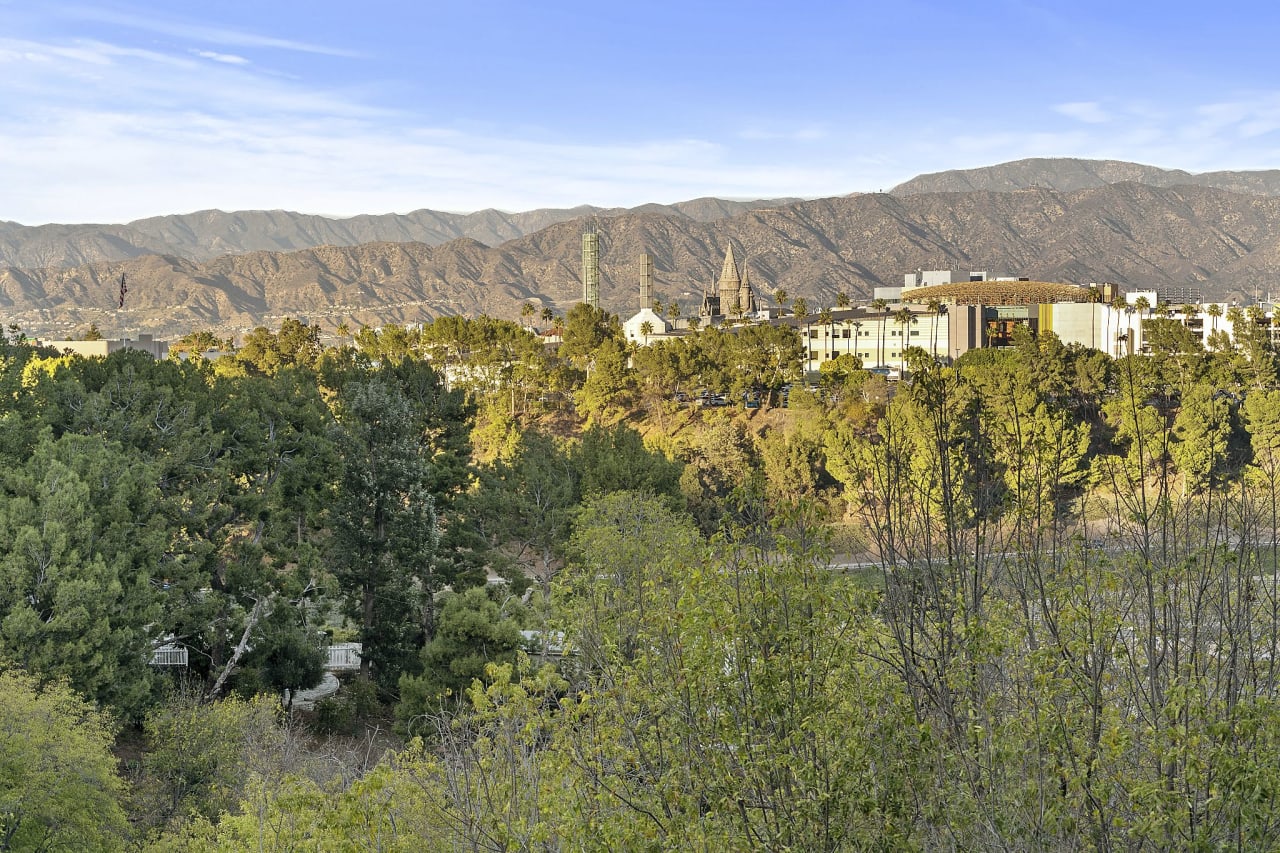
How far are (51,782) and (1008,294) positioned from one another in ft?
342

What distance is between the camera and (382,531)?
3419 centimetres

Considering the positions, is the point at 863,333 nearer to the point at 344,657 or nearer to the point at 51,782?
the point at 344,657

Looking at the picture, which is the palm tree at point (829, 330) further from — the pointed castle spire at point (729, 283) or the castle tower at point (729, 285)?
the pointed castle spire at point (729, 283)

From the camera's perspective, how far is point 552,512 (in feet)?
124

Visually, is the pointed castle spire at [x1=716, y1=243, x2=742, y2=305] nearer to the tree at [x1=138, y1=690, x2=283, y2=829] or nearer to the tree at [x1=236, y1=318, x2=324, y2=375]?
the tree at [x1=236, y1=318, x2=324, y2=375]

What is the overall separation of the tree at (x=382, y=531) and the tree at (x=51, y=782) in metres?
14.3

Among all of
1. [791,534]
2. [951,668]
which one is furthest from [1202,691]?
[791,534]

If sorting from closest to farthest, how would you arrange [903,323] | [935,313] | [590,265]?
[903,323] → [935,313] → [590,265]

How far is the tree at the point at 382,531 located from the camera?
3334 cm

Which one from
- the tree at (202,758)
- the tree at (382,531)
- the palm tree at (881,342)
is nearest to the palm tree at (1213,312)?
the palm tree at (881,342)

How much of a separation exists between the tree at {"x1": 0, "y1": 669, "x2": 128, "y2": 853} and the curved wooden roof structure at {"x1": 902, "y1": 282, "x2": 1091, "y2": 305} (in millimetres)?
97284

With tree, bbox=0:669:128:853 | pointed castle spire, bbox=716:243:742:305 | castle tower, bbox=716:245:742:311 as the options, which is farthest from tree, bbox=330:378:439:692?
pointed castle spire, bbox=716:243:742:305

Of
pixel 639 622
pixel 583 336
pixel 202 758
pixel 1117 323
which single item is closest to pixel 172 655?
pixel 202 758

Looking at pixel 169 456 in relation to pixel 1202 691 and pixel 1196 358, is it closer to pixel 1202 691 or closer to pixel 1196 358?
pixel 1202 691
